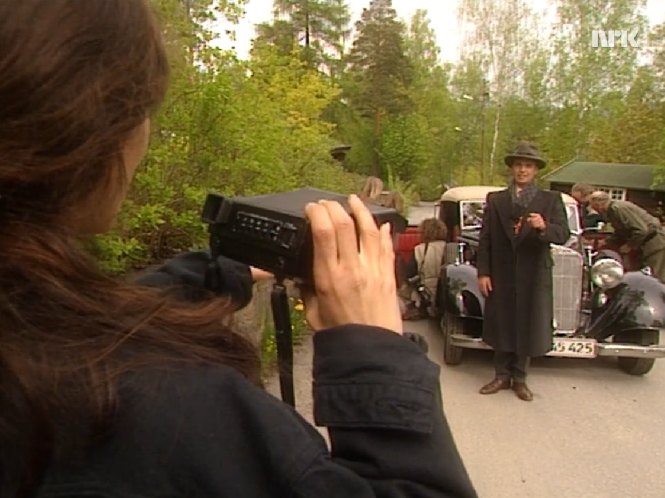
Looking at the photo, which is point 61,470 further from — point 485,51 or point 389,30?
point 389,30

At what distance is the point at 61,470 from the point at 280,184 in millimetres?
6148

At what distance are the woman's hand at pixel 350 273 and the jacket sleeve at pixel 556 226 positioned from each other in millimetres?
4367

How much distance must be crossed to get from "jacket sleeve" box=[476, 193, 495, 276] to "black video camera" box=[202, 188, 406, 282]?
14.2 feet

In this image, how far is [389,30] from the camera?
4256 centimetres

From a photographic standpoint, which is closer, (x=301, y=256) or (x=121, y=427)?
(x=121, y=427)

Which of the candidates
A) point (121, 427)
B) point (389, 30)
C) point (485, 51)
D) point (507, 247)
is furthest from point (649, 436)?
point (389, 30)

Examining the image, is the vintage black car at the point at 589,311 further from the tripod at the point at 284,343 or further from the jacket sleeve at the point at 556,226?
the tripod at the point at 284,343

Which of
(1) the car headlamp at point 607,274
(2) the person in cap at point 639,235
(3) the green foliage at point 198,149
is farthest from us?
(2) the person in cap at point 639,235

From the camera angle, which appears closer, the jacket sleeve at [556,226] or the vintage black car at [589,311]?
the jacket sleeve at [556,226]

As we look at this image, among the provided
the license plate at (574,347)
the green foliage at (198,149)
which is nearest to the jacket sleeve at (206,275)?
the green foliage at (198,149)

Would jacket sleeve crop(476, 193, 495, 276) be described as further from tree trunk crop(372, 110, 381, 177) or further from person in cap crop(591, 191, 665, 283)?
tree trunk crop(372, 110, 381, 177)

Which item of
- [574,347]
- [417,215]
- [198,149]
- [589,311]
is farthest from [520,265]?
[417,215]

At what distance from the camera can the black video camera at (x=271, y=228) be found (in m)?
1.14

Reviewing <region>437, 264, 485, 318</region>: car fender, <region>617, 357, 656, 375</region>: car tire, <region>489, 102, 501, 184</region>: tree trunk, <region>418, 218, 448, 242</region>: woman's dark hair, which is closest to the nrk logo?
<region>489, 102, 501, 184</region>: tree trunk
